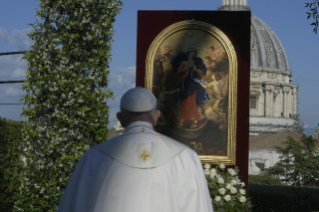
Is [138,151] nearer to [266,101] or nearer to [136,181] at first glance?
[136,181]

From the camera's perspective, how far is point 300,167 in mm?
34469

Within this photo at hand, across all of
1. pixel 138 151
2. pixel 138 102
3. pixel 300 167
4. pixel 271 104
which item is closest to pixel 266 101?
pixel 271 104

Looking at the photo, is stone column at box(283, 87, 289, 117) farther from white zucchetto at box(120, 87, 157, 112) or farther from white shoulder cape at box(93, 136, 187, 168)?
white zucchetto at box(120, 87, 157, 112)

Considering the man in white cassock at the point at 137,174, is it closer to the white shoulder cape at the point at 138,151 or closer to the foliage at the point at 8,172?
the white shoulder cape at the point at 138,151

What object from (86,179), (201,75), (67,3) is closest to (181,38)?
(201,75)

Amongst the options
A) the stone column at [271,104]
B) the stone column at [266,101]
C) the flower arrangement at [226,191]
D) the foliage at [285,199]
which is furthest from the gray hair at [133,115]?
the stone column at [271,104]

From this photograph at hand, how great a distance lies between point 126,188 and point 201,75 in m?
5.32

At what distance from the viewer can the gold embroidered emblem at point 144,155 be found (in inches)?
128

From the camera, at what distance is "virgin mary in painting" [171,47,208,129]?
8.27m

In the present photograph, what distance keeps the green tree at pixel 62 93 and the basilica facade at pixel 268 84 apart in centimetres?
6926

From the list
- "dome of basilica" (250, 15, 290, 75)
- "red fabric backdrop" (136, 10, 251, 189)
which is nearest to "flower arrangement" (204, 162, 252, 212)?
"red fabric backdrop" (136, 10, 251, 189)

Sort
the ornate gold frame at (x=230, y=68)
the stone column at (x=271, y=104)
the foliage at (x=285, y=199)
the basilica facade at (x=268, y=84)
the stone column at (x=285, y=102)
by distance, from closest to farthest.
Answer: the ornate gold frame at (x=230, y=68) → the foliage at (x=285, y=199) → the basilica facade at (x=268, y=84) → the stone column at (x=271, y=104) → the stone column at (x=285, y=102)

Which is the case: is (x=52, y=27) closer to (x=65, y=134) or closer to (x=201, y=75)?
(x=65, y=134)

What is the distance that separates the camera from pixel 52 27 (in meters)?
8.30
